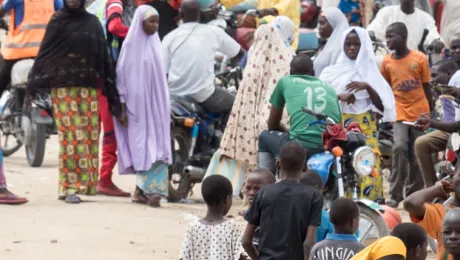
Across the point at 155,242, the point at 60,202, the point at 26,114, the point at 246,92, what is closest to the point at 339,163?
the point at 155,242

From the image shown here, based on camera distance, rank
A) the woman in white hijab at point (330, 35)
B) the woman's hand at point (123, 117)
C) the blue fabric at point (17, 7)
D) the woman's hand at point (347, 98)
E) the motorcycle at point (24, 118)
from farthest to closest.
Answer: the motorcycle at point (24, 118), the blue fabric at point (17, 7), the woman in white hijab at point (330, 35), the woman's hand at point (123, 117), the woman's hand at point (347, 98)

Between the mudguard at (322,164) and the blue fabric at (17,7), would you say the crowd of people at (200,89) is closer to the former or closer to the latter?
the blue fabric at (17,7)

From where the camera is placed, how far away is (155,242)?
1068 centimetres

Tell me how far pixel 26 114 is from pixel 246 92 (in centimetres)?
350

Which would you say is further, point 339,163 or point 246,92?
point 246,92

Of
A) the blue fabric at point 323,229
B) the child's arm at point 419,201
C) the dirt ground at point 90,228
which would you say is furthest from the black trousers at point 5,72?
the child's arm at point 419,201

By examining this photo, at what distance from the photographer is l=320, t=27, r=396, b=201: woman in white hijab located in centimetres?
1177

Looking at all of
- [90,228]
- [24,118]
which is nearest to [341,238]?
[90,228]

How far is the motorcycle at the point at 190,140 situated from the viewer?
1320 cm

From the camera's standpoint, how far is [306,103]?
10.4 meters

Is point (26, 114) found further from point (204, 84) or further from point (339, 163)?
point (339, 163)

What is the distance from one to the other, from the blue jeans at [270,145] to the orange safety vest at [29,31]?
381cm

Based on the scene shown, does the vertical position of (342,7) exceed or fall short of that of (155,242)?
it exceeds it

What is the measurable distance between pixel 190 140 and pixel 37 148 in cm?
252
